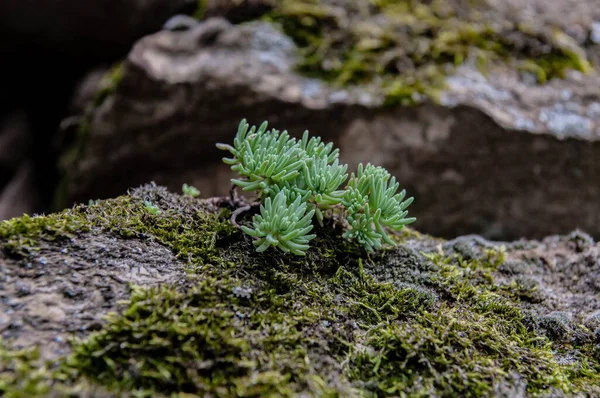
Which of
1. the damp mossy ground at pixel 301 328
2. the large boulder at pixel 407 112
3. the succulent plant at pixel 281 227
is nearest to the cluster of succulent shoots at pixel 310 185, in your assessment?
the succulent plant at pixel 281 227

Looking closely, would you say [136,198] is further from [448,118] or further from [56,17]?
[56,17]

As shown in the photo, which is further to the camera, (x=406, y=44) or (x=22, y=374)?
(x=406, y=44)

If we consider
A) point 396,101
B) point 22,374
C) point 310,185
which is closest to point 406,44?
point 396,101

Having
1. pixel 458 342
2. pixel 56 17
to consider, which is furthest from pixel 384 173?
pixel 56 17

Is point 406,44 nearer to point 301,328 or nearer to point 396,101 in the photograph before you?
point 396,101

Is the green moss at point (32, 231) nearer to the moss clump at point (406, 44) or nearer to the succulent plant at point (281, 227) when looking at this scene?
the succulent plant at point (281, 227)

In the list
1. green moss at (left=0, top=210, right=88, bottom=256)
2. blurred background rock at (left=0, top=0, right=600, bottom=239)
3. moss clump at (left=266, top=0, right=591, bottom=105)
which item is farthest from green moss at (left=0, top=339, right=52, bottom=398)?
moss clump at (left=266, top=0, right=591, bottom=105)

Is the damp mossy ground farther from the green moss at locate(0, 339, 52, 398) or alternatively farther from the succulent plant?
the succulent plant
